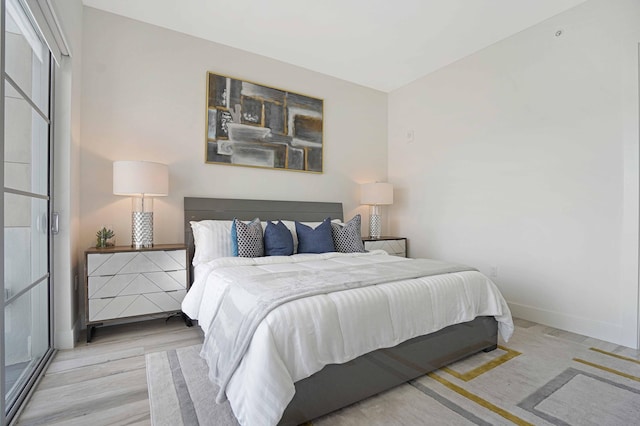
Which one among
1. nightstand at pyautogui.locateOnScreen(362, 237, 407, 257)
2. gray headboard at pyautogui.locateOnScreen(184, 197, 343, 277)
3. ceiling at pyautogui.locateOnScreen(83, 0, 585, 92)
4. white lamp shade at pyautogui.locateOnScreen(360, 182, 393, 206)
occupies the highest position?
ceiling at pyautogui.locateOnScreen(83, 0, 585, 92)

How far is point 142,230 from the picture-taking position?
284 centimetres

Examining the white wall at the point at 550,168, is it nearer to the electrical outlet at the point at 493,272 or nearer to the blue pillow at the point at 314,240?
the electrical outlet at the point at 493,272

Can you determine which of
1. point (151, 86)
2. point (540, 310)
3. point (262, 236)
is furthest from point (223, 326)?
point (540, 310)

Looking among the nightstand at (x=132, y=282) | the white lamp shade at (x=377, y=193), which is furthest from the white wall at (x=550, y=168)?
the nightstand at (x=132, y=282)

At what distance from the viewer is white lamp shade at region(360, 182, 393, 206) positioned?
419 cm

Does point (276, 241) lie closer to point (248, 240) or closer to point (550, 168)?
point (248, 240)

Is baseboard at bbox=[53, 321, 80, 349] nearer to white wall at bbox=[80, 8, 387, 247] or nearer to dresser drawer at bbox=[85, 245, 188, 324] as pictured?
dresser drawer at bbox=[85, 245, 188, 324]

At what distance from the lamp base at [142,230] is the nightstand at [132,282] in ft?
0.46

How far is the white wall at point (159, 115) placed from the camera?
2898mm

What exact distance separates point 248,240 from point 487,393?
6.76 ft

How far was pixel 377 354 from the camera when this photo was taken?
5.79 ft

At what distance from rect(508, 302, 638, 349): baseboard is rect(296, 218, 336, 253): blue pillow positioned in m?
2.01

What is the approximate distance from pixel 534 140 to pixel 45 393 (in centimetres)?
428

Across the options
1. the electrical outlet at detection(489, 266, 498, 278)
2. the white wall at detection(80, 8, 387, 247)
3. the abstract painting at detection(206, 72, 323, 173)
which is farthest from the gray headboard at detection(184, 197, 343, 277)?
the electrical outlet at detection(489, 266, 498, 278)
